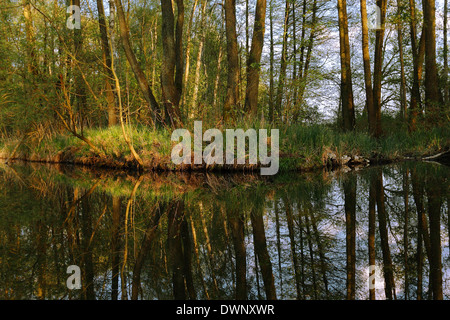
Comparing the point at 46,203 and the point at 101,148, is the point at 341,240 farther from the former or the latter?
the point at 101,148

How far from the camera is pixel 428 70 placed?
435 inches

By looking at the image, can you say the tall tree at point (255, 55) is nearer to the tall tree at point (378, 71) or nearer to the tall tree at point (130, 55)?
the tall tree at point (130, 55)

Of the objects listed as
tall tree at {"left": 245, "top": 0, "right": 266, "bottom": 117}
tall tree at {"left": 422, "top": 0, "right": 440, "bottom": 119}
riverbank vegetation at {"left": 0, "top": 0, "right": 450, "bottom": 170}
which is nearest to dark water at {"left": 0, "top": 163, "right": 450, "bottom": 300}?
riverbank vegetation at {"left": 0, "top": 0, "right": 450, "bottom": 170}

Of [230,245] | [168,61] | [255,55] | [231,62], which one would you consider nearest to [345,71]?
[255,55]

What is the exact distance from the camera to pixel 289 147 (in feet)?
26.6

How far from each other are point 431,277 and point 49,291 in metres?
1.94

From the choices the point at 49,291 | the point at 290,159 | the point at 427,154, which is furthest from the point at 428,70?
the point at 49,291

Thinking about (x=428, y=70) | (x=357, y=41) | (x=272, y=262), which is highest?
(x=357, y=41)

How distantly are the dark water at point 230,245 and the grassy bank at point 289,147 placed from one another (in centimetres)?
338

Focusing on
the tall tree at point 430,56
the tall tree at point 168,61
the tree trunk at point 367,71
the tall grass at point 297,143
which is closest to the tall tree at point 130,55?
the tall tree at point 168,61

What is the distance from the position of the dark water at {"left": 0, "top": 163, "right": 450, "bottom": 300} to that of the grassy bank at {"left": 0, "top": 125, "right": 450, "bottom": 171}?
3.38 metres

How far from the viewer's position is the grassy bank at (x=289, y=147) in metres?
8.17

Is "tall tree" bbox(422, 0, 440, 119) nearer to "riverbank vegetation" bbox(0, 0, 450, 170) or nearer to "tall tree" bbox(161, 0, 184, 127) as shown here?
"riverbank vegetation" bbox(0, 0, 450, 170)

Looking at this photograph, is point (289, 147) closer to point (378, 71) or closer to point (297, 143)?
point (297, 143)
